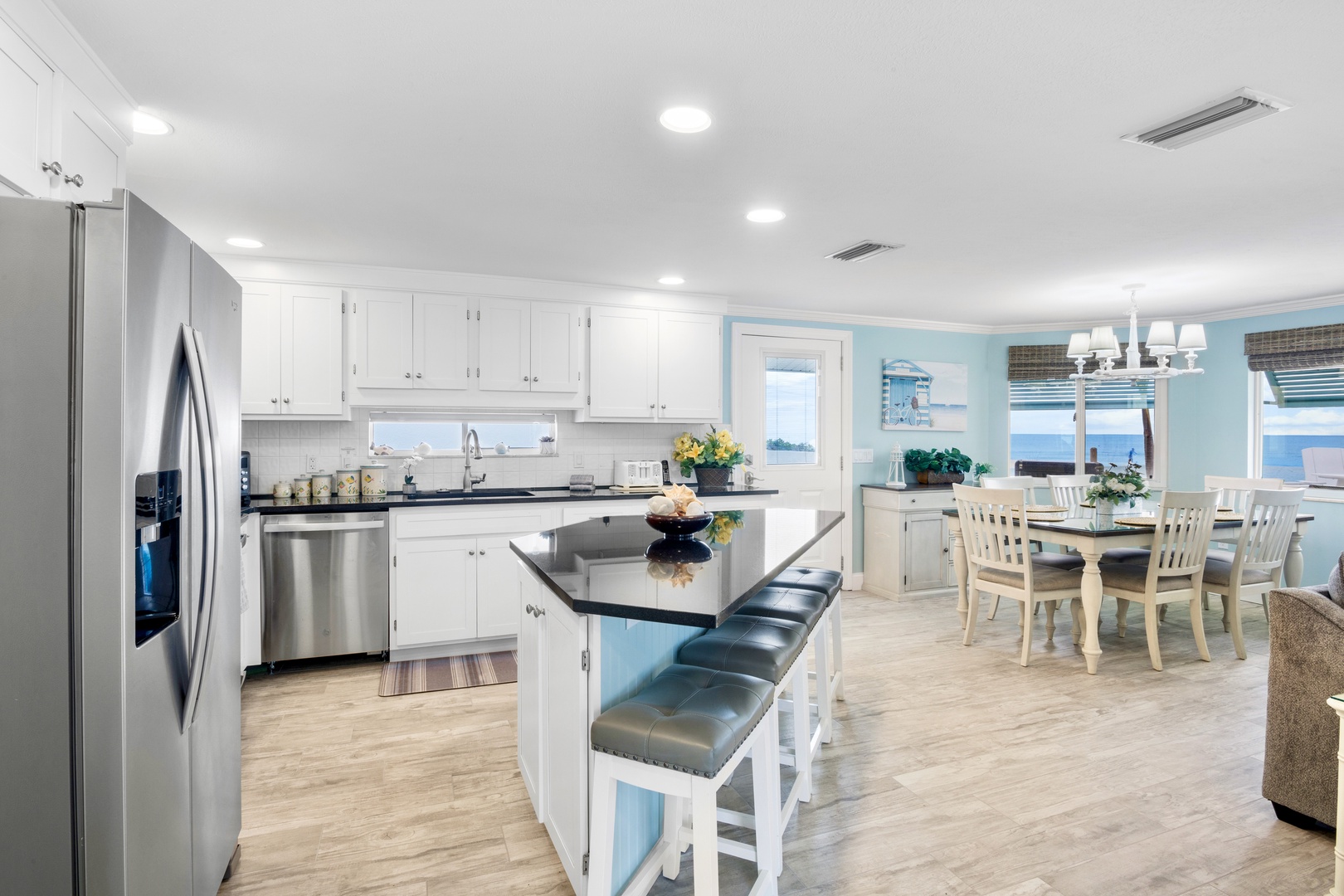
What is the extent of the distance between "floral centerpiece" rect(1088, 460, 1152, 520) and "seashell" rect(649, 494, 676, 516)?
338 centimetres

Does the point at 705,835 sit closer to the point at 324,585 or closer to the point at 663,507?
the point at 663,507

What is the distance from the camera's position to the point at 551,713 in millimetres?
2029

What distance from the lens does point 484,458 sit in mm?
4785

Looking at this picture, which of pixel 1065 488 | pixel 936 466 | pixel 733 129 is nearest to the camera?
pixel 733 129

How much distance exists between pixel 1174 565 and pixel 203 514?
459cm

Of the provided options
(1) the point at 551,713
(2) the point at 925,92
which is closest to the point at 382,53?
(2) the point at 925,92

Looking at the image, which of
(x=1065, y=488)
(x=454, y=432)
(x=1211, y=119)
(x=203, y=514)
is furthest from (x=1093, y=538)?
(x=203, y=514)

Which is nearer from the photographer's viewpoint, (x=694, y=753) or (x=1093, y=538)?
(x=694, y=753)

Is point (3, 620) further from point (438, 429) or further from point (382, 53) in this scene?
point (438, 429)

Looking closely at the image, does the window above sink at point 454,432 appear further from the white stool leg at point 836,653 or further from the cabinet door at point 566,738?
the cabinet door at point 566,738

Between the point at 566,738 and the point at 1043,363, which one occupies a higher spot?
the point at 1043,363

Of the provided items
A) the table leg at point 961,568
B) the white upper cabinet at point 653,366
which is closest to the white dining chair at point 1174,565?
the table leg at point 961,568

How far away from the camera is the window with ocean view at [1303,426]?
17.2ft

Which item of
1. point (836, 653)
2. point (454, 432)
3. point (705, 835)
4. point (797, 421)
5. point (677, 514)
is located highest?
point (797, 421)
